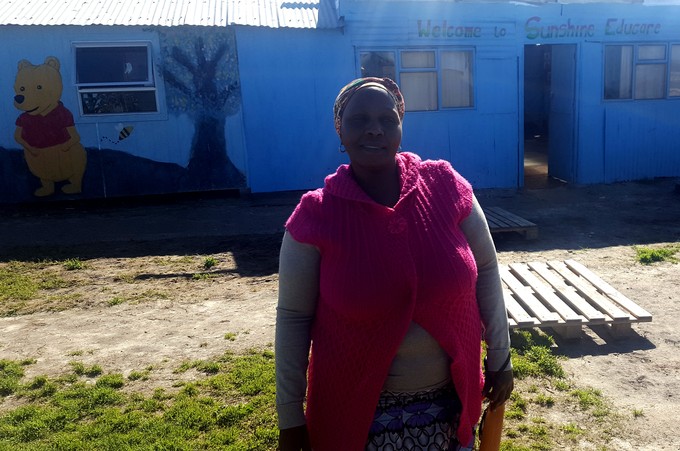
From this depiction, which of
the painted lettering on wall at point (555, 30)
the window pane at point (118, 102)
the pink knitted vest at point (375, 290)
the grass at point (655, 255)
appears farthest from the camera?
the painted lettering on wall at point (555, 30)

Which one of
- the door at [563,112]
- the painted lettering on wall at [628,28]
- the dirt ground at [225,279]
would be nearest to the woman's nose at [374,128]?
the dirt ground at [225,279]

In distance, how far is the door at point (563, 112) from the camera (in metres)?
11.1

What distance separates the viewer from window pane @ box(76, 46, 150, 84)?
9.79 metres

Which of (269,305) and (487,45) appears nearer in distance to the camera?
(269,305)

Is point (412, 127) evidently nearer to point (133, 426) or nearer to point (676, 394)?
point (676, 394)

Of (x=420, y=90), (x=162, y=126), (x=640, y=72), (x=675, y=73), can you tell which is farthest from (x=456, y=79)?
(x=162, y=126)

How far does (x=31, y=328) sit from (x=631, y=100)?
11.0 metres

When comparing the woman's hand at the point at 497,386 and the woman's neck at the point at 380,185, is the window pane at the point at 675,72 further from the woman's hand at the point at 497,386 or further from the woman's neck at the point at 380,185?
the woman's neck at the point at 380,185

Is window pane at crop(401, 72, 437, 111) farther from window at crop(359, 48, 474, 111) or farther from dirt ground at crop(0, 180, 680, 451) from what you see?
dirt ground at crop(0, 180, 680, 451)

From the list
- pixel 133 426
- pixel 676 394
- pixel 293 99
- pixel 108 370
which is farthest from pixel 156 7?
pixel 676 394

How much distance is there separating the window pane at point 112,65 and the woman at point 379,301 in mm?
9023

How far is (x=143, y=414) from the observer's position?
11.0ft

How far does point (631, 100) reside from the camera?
1124 centimetres

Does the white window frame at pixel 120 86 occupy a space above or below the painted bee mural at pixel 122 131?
above
